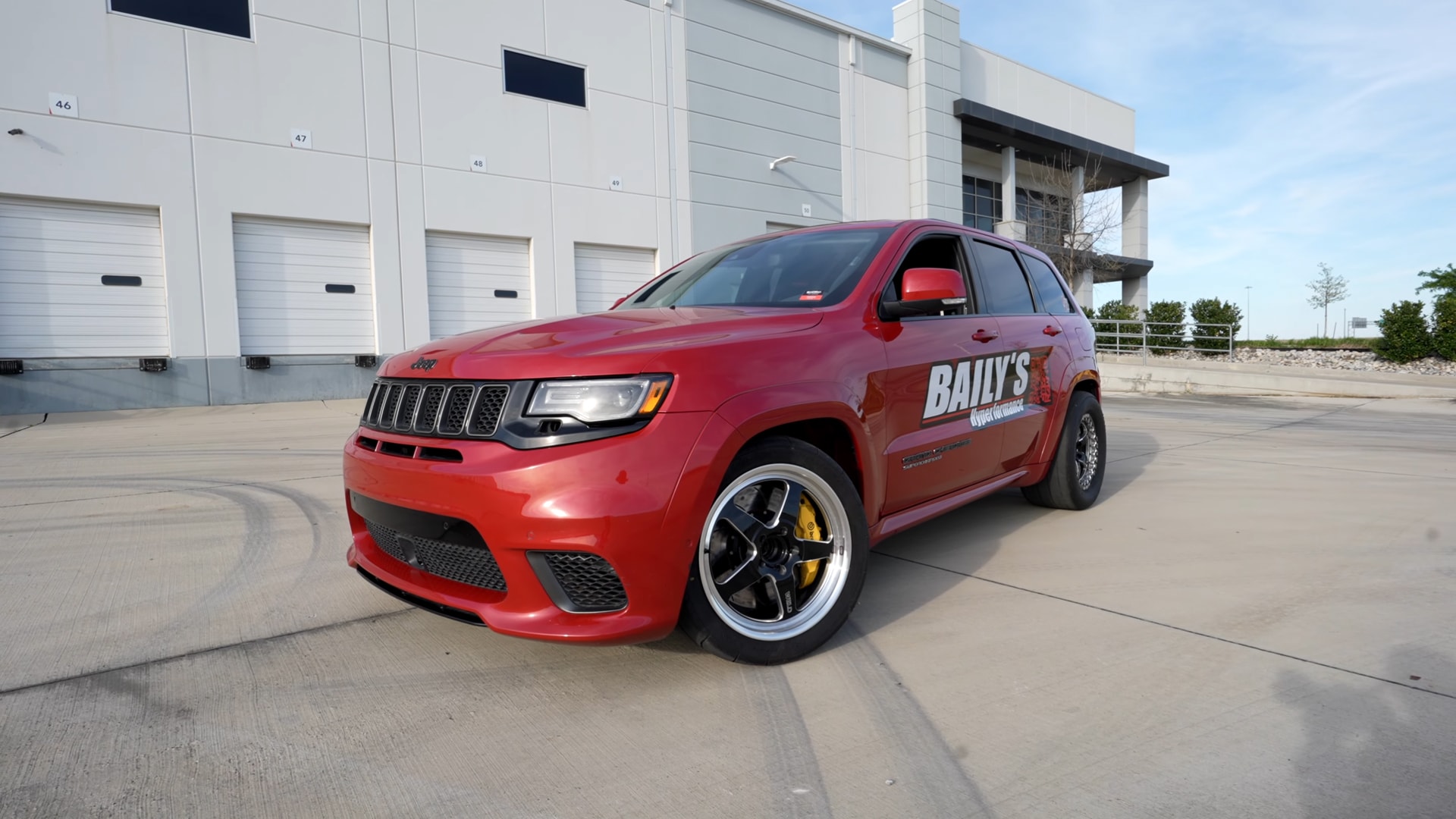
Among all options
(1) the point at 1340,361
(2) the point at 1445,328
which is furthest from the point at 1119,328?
(2) the point at 1445,328

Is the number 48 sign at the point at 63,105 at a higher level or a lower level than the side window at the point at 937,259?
higher

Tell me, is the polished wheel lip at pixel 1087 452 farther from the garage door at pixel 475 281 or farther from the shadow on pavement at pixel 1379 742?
the garage door at pixel 475 281

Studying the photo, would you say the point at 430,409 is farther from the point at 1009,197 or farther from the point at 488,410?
the point at 1009,197

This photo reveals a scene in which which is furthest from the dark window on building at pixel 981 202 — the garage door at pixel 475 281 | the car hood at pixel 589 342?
the car hood at pixel 589 342

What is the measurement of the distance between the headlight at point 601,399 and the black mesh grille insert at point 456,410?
263 millimetres

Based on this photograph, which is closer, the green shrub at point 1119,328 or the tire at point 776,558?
the tire at point 776,558

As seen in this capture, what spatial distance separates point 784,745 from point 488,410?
1.34 meters

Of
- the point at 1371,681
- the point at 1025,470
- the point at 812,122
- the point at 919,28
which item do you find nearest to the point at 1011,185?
the point at 919,28

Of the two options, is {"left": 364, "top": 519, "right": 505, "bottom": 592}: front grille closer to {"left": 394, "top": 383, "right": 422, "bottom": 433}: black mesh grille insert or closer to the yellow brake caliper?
{"left": 394, "top": 383, "right": 422, "bottom": 433}: black mesh grille insert

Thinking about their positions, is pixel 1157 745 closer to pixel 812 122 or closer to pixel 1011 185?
pixel 812 122

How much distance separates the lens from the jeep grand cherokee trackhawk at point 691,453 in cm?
233

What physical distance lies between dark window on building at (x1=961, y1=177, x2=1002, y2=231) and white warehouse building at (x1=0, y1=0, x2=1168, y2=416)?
34.3 feet

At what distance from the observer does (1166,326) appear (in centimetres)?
2534

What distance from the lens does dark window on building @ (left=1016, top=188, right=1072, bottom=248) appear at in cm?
2856
